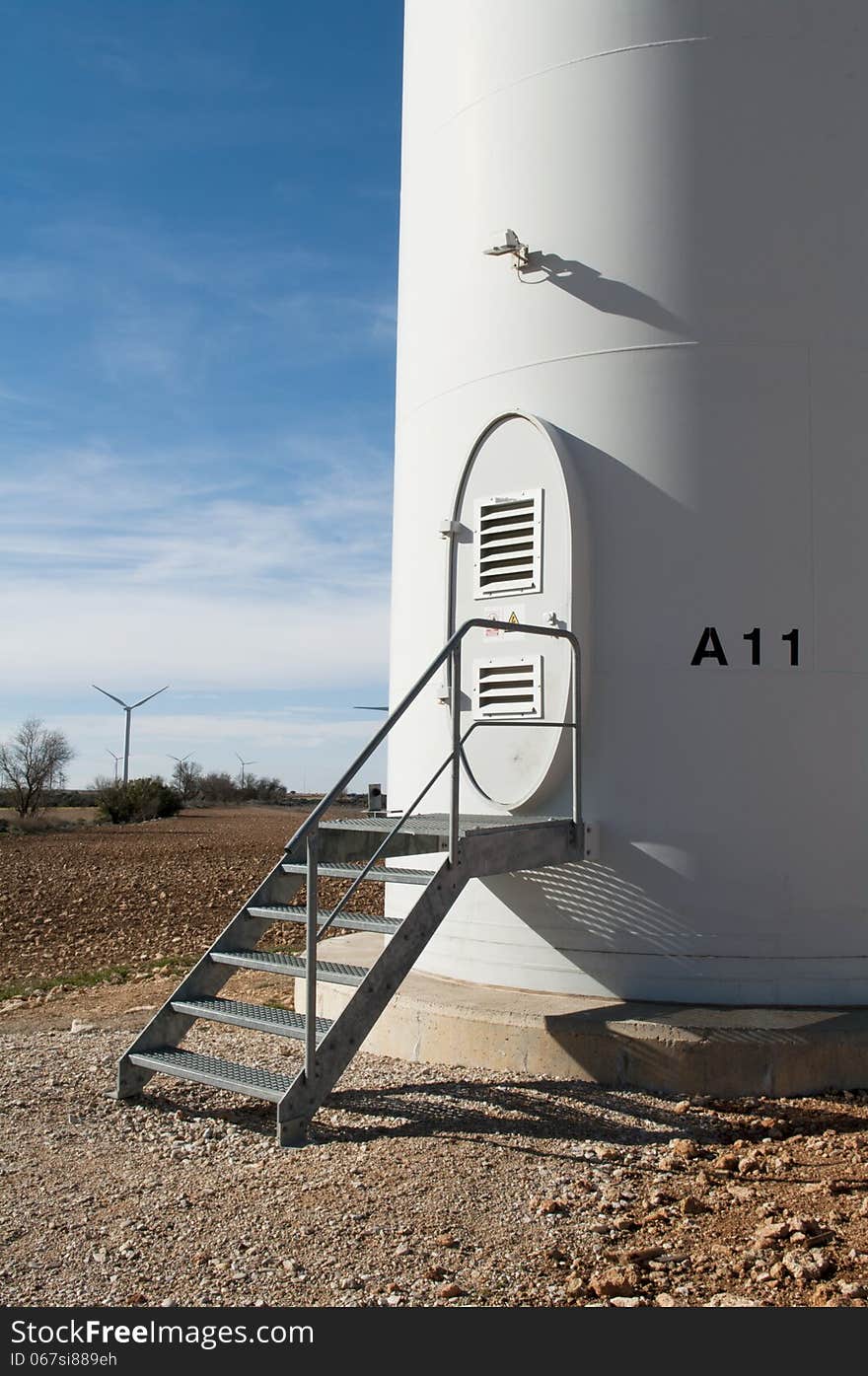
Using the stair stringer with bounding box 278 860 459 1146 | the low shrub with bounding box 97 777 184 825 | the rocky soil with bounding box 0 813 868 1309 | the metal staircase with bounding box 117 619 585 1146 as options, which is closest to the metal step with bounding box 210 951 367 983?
the metal staircase with bounding box 117 619 585 1146

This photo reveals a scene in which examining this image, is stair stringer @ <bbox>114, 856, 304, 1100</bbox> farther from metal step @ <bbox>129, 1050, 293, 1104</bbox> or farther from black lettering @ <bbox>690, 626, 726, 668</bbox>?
black lettering @ <bbox>690, 626, 726, 668</bbox>

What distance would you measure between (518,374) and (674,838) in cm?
303

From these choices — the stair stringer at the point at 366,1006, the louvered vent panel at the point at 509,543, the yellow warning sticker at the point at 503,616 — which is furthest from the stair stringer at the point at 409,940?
the louvered vent panel at the point at 509,543

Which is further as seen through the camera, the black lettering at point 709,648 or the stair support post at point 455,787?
the black lettering at point 709,648

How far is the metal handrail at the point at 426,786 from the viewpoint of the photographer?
19.1 feet

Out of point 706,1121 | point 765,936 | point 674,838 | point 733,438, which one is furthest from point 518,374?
point 706,1121

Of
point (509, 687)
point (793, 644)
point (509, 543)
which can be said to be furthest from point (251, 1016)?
point (793, 644)

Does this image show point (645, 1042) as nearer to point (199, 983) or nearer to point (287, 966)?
point (287, 966)

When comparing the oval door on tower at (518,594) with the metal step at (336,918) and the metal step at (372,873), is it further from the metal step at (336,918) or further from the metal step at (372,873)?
the metal step at (336,918)

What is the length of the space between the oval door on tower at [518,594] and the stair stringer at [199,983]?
1484 millimetres


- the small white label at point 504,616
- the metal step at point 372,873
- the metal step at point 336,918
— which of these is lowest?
the metal step at point 336,918

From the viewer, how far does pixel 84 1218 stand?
4969mm

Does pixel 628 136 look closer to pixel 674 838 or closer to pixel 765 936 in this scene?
pixel 674 838

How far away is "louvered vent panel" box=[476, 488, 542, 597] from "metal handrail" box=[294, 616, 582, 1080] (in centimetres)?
48
